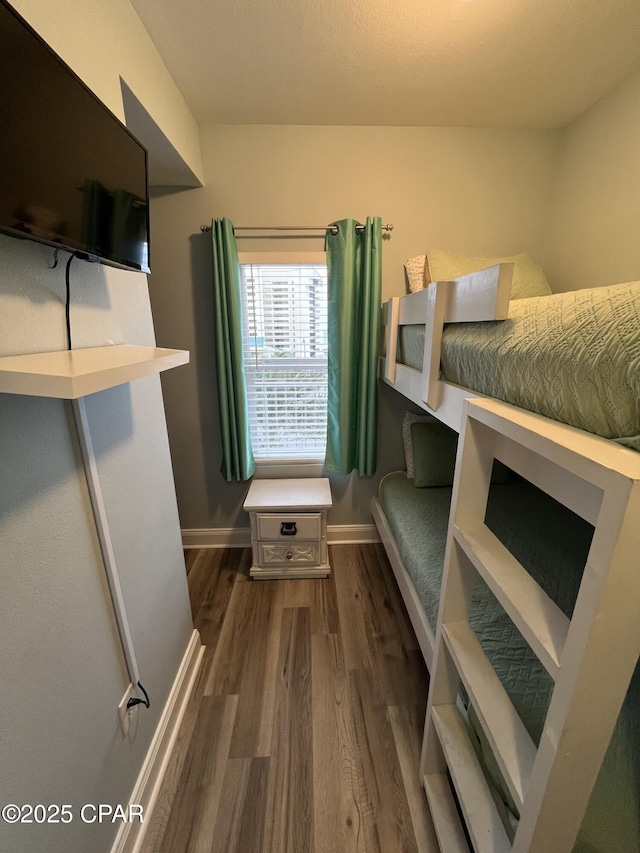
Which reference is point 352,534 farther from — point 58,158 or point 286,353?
point 58,158

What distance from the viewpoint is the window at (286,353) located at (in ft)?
6.72

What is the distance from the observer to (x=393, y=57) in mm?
1376

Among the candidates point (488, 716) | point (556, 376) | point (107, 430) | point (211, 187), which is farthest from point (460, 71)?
point (488, 716)

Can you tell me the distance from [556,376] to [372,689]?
1.49 metres

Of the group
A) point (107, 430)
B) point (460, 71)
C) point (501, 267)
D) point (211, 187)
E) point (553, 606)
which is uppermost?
point (460, 71)

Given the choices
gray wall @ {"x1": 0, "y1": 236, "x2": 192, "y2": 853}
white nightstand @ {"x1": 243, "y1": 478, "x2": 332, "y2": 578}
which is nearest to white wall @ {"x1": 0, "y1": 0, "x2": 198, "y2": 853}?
gray wall @ {"x1": 0, "y1": 236, "x2": 192, "y2": 853}

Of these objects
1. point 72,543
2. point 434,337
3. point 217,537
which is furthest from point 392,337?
point 217,537

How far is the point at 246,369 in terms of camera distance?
2.21 metres

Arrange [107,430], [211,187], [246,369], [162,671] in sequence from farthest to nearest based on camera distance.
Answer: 1. [246,369]
2. [211,187]
3. [162,671]
4. [107,430]

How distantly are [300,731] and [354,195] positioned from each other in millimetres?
2634

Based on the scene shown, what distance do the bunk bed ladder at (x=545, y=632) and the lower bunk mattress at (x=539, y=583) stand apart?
0.11 meters

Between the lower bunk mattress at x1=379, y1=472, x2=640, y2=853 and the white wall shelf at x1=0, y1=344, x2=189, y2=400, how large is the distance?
3.93 feet

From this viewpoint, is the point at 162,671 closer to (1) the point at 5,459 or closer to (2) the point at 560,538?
(1) the point at 5,459

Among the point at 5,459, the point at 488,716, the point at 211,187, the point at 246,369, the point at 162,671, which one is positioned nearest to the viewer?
the point at 5,459
